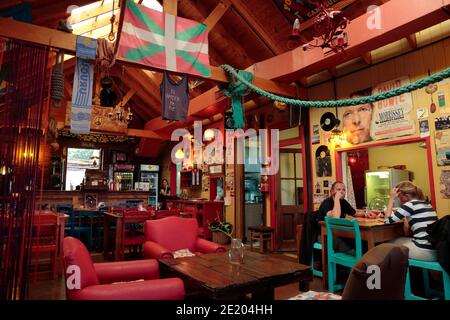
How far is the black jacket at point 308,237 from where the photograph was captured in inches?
161

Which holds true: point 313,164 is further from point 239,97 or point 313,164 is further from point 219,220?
point 219,220

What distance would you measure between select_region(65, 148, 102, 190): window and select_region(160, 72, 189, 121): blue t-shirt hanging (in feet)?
27.5

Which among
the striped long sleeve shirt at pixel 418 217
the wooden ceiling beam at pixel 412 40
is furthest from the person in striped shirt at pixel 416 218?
the wooden ceiling beam at pixel 412 40

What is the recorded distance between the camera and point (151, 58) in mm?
3914

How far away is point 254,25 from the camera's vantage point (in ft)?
17.5

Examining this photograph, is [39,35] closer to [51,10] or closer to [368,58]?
[51,10]

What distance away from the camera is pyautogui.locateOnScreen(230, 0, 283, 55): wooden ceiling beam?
525cm

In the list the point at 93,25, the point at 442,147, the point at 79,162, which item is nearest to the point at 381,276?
the point at 442,147

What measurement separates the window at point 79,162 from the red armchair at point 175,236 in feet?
29.5

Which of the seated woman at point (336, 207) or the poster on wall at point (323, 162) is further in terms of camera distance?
the poster on wall at point (323, 162)

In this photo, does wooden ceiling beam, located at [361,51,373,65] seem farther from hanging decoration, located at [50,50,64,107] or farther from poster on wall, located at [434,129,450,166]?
hanging decoration, located at [50,50,64,107]

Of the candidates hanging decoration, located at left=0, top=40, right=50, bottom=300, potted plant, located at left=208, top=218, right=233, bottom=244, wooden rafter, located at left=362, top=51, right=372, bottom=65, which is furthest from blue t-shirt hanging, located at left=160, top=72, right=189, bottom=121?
potted plant, located at left=208, top=218, right=233, bottom=244

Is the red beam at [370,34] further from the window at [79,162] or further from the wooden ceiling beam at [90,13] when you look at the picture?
the window at [79,162]

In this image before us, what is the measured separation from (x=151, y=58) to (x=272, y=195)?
12.4 ft
